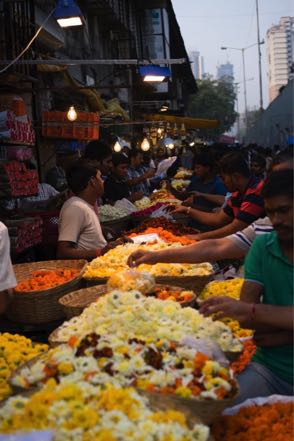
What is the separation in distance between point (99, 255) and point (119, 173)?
15.6 feet

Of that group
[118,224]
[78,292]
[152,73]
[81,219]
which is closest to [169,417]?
[78,292]

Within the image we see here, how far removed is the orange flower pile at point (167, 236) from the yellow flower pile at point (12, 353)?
3320mm

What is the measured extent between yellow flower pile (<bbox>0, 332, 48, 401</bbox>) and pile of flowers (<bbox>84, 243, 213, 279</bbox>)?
5.35 feet

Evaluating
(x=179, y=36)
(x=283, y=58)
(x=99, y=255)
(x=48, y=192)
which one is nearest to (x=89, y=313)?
(x=99, y=255)

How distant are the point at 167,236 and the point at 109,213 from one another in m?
2.36

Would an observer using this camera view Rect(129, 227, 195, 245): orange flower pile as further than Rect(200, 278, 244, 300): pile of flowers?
Yes

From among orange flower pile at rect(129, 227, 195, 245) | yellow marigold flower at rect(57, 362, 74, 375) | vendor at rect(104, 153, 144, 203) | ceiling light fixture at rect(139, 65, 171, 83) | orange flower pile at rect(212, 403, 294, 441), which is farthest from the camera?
ceiling light fixture at rect(139, 65, 171, 83)

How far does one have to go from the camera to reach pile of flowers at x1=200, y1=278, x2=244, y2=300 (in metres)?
5.12

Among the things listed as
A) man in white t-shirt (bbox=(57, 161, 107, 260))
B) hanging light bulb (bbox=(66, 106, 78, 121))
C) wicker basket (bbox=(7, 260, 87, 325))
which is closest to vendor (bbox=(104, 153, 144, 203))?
hanging light bulb (bbox=(66, 106, 78, 121))

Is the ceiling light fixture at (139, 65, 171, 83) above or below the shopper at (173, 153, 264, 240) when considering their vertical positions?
above

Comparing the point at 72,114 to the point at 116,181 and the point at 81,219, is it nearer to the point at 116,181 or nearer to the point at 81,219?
the point at 116,181

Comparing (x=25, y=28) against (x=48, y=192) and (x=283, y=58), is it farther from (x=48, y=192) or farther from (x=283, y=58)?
(x=283, y=58)

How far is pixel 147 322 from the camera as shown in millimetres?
2893

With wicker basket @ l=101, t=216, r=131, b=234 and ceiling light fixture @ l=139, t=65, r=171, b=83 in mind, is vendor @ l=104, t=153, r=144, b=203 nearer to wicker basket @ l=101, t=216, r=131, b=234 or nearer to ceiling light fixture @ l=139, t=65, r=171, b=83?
wicker basket @ l=101, t=216, r=131, b=234
